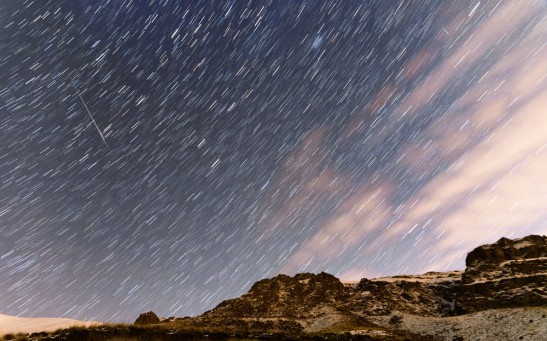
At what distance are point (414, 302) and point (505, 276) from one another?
1112 centimetres

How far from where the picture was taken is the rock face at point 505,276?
37906 mm

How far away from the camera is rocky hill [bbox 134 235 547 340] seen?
3450 cm

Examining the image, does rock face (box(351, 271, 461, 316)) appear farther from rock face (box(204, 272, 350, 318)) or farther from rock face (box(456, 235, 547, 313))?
rock face (box(456, 235, 547, 313))

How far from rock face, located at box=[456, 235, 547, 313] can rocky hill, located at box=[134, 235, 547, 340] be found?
0.09 meters

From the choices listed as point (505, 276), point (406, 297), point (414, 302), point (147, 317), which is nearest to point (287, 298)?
point (406, 297)

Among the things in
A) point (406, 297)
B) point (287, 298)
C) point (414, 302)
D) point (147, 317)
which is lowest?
point (414, 302)

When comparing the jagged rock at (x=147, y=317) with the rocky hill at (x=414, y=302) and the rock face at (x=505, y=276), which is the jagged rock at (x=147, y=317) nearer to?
the rocky hill at (x=414, y=302)

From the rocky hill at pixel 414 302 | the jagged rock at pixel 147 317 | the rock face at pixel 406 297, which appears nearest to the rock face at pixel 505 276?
the rocky hill at pixel 414 302

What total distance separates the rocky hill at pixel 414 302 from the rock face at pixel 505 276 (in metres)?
0.09

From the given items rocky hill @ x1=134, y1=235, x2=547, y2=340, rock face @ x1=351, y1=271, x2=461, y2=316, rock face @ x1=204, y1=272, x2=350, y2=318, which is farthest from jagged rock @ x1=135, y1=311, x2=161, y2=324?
rock face @ x1=351, y1=271, x2=461, y2=316

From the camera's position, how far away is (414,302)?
47.1 meters

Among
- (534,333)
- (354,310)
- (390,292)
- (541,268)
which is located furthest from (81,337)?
(541,268)

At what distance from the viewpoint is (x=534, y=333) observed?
83.5ft

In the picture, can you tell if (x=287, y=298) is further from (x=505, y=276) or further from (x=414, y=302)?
(x=505, y=276)
